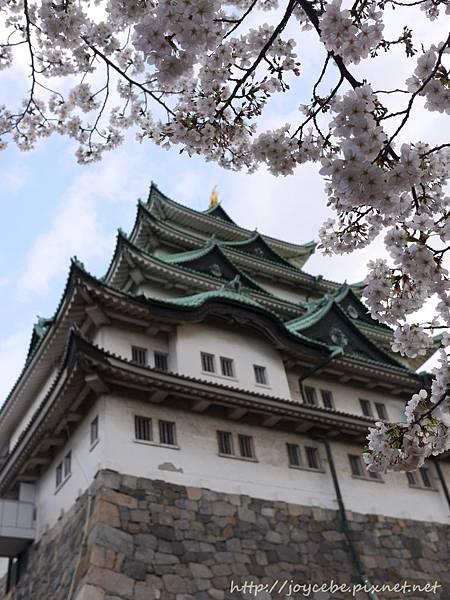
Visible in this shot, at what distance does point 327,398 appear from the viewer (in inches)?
730

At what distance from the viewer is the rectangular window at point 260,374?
668 inches

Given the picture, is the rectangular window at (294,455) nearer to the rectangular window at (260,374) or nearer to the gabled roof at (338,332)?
the rectangular window at (260,374)

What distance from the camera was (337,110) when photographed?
159 inches

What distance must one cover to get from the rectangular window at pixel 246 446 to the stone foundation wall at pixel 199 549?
4.09 ft

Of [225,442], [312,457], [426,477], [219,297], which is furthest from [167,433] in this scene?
[426,477]

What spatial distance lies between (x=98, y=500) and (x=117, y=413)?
221 cm

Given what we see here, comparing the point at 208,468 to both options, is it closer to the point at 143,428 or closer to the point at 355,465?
the point at 143,428

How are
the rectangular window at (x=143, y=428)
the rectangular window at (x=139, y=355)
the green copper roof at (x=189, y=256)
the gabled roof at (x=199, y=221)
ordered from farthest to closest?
1. the gabled roof at (x=199, y=221)
2. the green copper roof at (x=189, y=256)
3. the rectangular window at (x=139, y=355)
4. the rectangular window at (x=143, y=428)

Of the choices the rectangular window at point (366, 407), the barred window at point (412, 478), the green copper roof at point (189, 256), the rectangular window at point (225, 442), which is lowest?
the barred window at point (412, 478)

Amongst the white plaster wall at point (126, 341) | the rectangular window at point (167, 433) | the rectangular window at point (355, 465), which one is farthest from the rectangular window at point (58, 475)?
the rectangular window at point (355, 465)

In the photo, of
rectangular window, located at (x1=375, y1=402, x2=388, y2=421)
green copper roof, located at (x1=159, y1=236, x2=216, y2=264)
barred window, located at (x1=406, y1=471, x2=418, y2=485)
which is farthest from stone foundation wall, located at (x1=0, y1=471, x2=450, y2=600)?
green copper roof, located at (x1=159, y1=236, x2=216, y2=264)

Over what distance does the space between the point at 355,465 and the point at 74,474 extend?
307 inches

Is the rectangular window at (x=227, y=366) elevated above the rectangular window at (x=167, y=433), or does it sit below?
above

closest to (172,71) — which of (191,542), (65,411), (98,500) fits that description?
(98,500)
